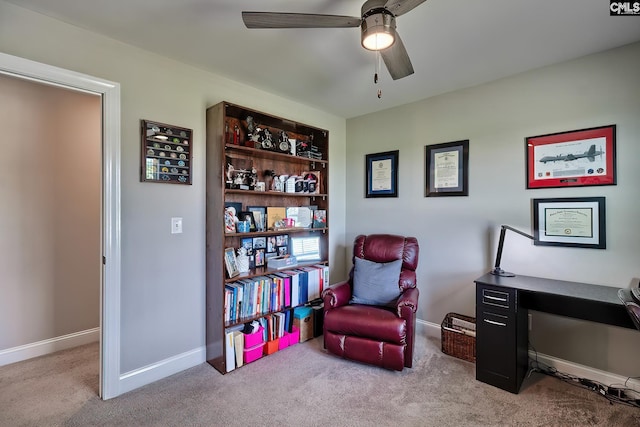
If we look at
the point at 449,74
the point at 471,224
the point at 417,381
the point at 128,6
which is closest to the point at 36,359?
the point at 128,6

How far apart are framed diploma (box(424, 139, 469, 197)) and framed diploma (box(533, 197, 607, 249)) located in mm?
641

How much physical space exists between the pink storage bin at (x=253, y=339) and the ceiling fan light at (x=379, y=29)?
7.72ft

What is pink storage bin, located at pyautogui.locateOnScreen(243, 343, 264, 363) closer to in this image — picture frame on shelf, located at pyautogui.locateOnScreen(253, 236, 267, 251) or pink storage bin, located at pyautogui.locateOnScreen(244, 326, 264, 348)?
pink storage bin, located at pyautogui.locateOnScreen(244, 326, 264, 348)

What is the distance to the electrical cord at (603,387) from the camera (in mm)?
2039

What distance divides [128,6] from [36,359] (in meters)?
2.92

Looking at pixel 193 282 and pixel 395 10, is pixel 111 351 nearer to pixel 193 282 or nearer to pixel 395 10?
pixel 193 282

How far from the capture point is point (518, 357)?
7.02ft

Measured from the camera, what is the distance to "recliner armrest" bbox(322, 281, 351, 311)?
2.67 metres

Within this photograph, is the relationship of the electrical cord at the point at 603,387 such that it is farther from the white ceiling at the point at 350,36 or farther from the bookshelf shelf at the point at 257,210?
the white ceiling at the point at 350,36

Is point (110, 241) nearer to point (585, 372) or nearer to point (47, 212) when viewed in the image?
point (47, 212)

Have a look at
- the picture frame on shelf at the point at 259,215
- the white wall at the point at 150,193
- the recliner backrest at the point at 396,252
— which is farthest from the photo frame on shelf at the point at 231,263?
the recliner backrest at the point at 396,252

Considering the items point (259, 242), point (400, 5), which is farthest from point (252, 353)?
point (400, 5)

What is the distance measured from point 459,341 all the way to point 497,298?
66 cm

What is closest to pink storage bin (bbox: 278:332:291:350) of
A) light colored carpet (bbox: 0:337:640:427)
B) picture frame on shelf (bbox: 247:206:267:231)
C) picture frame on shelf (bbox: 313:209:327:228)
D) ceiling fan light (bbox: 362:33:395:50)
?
light colored carpet (bbox: 0:337:640:427)
